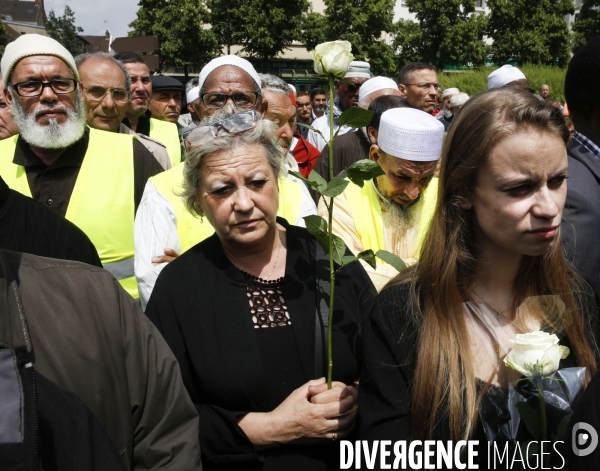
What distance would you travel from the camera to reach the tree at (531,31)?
37.4 metres

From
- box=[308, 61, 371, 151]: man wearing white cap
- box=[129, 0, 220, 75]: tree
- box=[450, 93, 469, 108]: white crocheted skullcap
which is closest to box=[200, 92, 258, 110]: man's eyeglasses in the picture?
box=[308, 61, 371, 151]: man wearing white cap

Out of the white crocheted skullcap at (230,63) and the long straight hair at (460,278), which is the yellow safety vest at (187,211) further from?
the long straight hair at (460,278)

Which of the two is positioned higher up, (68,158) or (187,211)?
(68,158)

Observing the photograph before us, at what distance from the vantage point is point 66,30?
2692 inches

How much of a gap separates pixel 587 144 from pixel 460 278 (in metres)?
1.10

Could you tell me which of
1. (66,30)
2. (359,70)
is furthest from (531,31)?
(66,30)

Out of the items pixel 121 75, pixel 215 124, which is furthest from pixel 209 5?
pixel 215 124

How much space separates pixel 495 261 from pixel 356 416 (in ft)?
2.34

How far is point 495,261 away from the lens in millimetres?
1882

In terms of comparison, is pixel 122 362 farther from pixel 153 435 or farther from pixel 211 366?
pixel 211 366

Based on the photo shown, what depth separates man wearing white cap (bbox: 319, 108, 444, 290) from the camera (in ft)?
9.29

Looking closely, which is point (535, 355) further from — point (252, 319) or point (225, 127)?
point (225, 127)

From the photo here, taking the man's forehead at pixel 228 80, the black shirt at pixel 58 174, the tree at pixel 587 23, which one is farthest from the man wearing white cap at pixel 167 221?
the tree at pixel 587 23

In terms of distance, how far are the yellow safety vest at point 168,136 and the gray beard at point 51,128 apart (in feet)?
5.99
